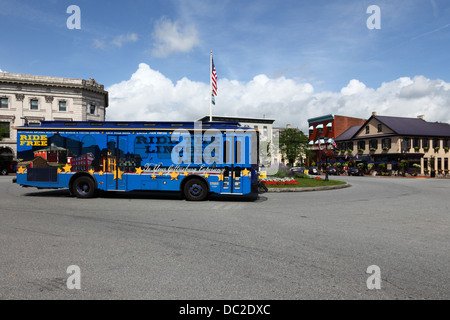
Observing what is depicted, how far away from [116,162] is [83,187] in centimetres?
181

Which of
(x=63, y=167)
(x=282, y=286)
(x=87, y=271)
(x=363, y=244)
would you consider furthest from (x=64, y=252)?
(x=63, y=167)

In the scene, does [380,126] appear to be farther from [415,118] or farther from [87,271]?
[87,271]

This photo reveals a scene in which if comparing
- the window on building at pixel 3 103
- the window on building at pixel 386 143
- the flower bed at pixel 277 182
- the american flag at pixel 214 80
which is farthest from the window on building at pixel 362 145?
the window on building at pixel 3 103

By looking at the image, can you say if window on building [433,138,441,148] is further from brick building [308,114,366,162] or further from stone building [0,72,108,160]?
stone building [0,72,108,160]

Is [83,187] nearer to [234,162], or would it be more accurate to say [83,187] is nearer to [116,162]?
[116,162]

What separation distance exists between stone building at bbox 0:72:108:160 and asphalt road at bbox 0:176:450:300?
151 feet

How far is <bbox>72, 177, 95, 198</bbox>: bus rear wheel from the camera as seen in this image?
11641 millimetres

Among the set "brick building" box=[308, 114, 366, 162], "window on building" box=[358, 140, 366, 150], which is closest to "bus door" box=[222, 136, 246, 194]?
"window on building" box=[358, 140, 366, 150]

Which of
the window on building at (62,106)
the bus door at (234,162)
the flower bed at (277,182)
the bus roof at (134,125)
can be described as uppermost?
the window on building at (62,106)

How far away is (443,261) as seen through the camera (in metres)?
4.52

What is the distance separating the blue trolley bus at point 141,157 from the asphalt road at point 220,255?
293 centimetres

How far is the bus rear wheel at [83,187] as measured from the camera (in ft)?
38.2

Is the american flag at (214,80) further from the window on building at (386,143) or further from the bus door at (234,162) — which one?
the window on building at (386,143)

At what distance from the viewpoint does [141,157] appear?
449 inches
